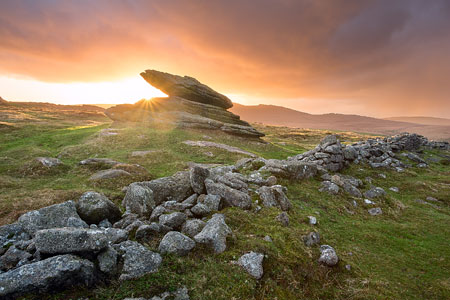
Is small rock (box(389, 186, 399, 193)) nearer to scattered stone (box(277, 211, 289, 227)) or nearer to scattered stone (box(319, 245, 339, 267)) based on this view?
scattered stone (box(277, 211, 289, 227))

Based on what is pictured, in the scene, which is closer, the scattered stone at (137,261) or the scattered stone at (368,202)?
the scattered stone at (137,261)

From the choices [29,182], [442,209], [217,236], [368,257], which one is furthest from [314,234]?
[29,182]

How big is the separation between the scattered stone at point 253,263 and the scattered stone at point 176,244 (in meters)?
1.89

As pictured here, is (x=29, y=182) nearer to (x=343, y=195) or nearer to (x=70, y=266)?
(x=70, y=266)

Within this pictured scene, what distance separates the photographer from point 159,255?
7215 millimetres

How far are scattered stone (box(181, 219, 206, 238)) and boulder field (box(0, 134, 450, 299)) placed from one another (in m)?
0.04

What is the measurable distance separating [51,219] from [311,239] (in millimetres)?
11384

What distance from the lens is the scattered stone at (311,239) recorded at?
10139mm

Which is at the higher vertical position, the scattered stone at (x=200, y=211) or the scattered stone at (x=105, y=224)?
the scattered stone at (x=200, y=211)

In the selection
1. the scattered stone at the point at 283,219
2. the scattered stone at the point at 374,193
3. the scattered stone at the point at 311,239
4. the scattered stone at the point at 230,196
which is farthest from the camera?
the scattered stone at the point at 374,193

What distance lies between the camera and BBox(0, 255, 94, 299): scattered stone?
17.5ft

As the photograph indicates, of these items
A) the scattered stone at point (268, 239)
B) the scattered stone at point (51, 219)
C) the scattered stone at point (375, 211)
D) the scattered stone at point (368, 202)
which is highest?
the scattered stone at point (51, 219)

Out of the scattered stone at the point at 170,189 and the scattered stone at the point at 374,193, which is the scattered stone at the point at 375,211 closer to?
the scattered stone at the point at 374,193

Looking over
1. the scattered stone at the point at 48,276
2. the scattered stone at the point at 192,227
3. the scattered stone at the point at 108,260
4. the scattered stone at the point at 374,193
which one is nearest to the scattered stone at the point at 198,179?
the scattered stone at the point at 192,227
